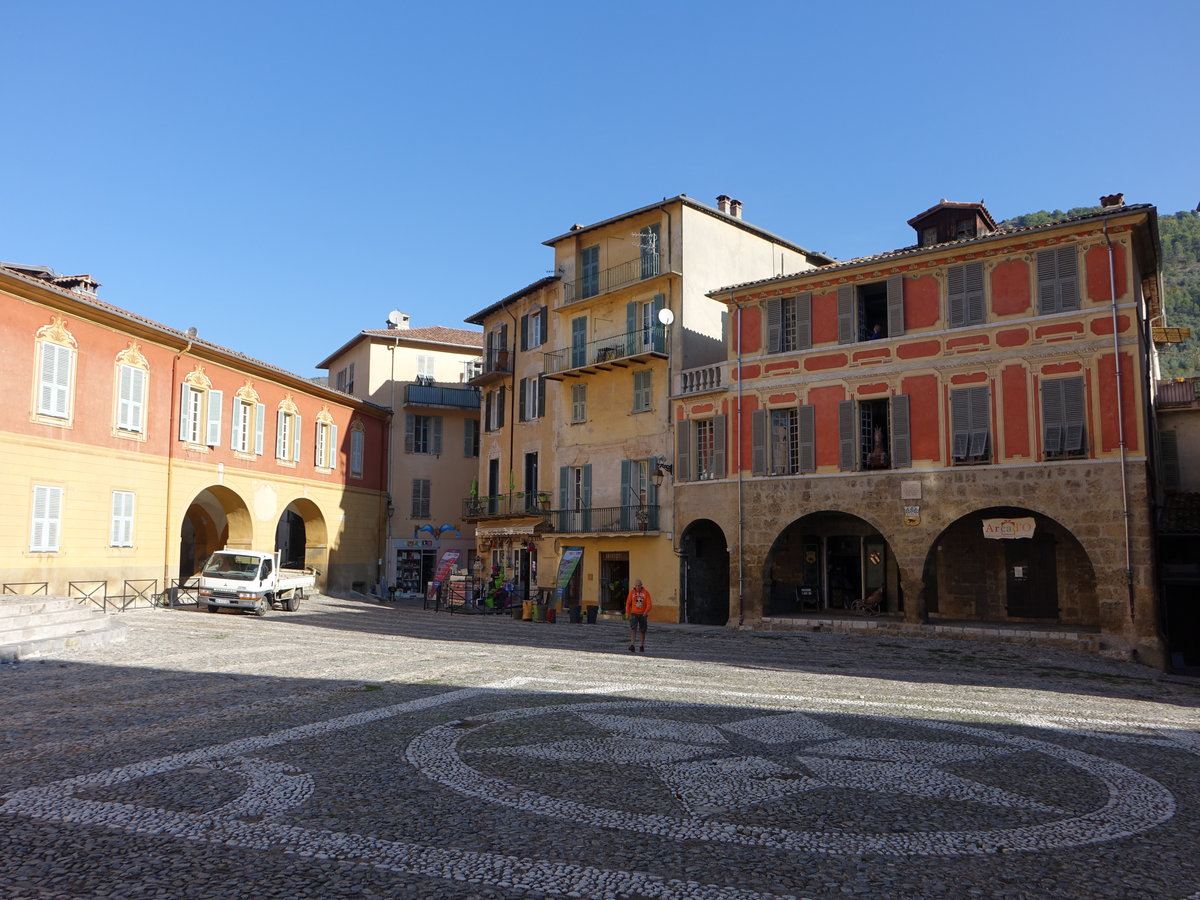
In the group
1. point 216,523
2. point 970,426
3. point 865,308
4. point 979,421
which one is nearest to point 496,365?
point 216,523

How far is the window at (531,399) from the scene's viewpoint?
3788 cm

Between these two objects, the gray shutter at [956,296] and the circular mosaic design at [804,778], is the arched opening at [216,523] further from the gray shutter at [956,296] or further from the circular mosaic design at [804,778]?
the circular mosaic design at [804,778]

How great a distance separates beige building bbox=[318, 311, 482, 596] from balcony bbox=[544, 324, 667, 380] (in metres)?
10.7

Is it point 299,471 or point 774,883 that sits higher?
point 299,471

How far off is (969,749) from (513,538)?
30125 mm

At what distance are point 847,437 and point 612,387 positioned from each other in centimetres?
1054

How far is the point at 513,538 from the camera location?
37969mm

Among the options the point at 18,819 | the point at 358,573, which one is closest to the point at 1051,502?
the point at 18,819

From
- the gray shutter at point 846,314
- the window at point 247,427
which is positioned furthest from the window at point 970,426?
the window at point 247,427

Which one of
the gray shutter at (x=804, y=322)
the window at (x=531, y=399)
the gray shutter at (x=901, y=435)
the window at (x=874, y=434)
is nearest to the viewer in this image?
the gray shutter at (x=901, y=435)

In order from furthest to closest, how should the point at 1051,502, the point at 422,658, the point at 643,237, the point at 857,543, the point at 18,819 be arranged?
the point at 643,237, the point at 857,543, the point at 1051,502, the point at 422,658, the point at 18,819

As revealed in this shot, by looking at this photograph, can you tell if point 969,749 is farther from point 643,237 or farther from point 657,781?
point 643,237

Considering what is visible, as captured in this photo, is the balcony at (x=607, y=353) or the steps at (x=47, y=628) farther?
the balcony at (x=607, y=353)

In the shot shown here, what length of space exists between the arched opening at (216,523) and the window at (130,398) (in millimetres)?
4474
